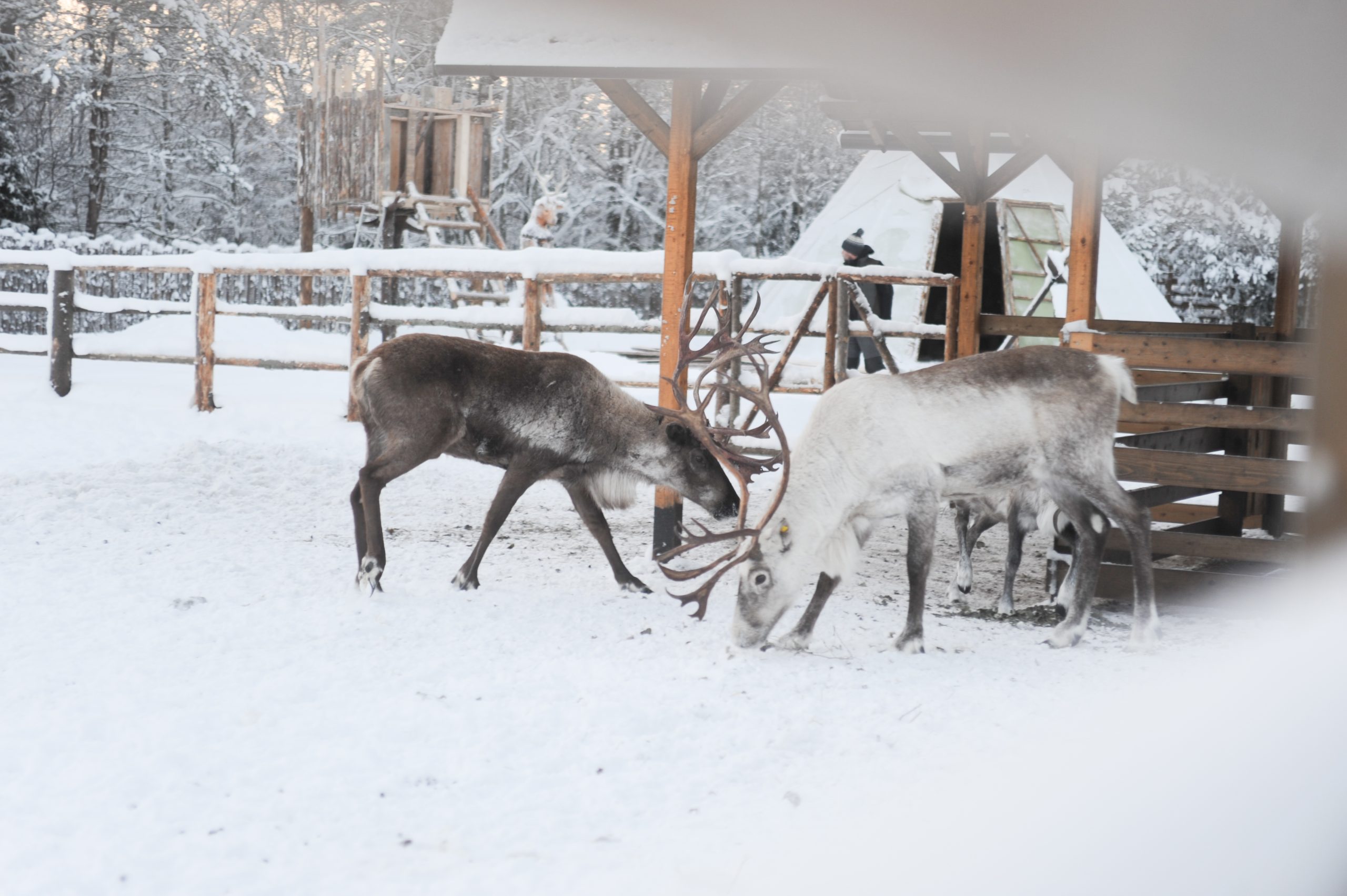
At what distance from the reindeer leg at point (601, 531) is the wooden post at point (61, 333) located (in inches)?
298

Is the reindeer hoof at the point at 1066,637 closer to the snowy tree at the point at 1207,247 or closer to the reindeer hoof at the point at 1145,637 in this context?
the reindeer hoof at the point at 1145,637

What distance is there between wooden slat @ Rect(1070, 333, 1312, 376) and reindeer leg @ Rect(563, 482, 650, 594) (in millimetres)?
2406

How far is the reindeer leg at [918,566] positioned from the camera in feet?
15.1

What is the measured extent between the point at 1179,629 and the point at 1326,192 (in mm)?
4996

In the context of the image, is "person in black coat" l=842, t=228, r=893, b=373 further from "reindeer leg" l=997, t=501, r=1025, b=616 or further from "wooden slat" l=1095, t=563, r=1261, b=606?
"wooden slat" l=1095, t=563, r=1261, b=606

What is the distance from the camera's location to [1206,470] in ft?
17.5

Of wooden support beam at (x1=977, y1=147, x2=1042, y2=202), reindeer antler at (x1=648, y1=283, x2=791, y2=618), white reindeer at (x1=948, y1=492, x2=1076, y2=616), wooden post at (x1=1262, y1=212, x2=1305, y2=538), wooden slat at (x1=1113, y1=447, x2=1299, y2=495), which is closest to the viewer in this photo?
reindeer antler at (x1=648, y1=283, x2=791, y2=618)

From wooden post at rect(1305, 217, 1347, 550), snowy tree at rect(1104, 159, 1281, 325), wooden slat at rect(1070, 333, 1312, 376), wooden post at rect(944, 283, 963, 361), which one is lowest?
wooden post at rect(1305, 217, 1347, 550)

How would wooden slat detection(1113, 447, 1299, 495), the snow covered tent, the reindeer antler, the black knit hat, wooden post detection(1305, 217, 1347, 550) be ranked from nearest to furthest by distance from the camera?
wooden post detection(1305, 217, 1347, 550)
the reindeer antler
wooden slat detection(1113, 447, 1299, 495)
the black knit hat
the snow covered tent

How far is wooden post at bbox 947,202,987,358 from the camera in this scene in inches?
343

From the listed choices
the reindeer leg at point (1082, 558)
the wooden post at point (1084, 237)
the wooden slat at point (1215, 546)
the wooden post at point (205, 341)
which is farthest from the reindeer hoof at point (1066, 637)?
the wooden post at point (205, 341)

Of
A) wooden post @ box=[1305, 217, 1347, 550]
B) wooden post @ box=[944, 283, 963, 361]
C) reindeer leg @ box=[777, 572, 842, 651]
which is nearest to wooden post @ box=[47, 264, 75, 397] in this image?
wooden post @ box=[944, 283, 963, 361]

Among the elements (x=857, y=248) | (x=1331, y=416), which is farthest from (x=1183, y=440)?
(x=1331, y=416)

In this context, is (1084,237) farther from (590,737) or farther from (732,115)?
(590,737)
